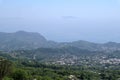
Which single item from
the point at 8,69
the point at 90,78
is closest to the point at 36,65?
the point at 90,78

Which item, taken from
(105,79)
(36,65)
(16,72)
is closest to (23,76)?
(16,72)

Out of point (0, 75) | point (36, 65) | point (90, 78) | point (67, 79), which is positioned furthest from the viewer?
point (36, 65)

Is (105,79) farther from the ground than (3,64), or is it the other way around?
(3,64)

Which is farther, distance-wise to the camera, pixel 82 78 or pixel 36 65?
pixel 36 65

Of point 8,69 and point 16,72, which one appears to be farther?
point 16,72

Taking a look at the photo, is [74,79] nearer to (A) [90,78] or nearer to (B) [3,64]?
(A) [90,78]

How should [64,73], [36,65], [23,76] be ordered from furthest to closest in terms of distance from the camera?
[36,65], [64,73], [23,76]

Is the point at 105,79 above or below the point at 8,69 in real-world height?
below

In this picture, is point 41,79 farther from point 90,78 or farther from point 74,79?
point 90,78

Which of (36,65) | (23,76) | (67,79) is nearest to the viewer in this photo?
(23,76)
